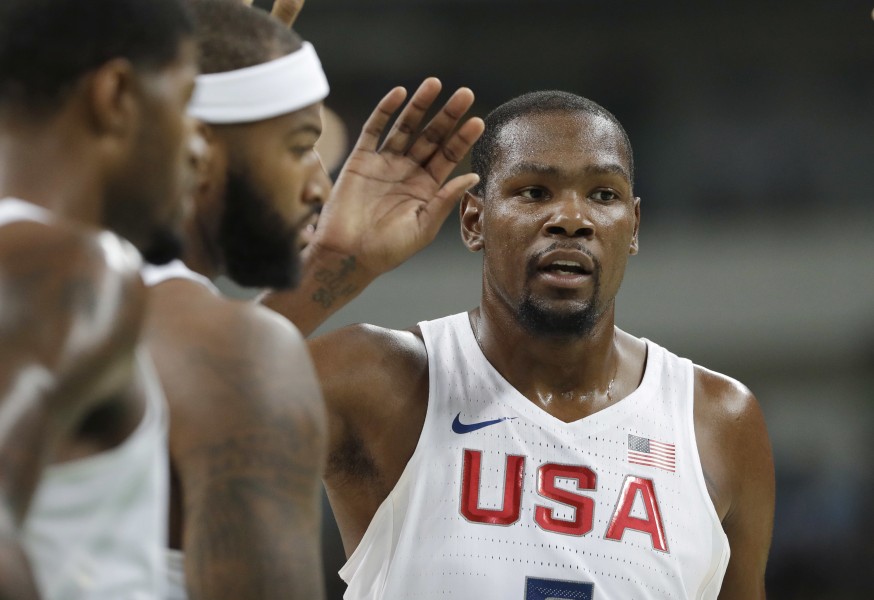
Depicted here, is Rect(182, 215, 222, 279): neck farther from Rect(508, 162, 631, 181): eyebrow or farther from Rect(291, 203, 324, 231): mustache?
Rect(508, 162, 631, 181): eyebrow

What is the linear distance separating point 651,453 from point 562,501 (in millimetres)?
339

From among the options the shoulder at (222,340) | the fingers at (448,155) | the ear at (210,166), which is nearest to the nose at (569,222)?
the fingers at (448,155)

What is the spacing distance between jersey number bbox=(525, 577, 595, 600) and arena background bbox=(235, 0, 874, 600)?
338 inches

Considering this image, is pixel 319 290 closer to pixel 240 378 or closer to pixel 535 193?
pixel 535 193

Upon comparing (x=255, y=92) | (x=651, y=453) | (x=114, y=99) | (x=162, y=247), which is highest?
(x=255, y=92)

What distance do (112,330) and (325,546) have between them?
10645 millimetres

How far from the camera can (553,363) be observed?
12.7 ft

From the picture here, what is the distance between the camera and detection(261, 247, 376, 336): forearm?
3307 mm

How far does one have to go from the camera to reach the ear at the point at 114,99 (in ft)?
5.57

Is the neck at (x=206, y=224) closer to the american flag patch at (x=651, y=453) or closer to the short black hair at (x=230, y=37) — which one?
the short black hair at (x=230, y=37)

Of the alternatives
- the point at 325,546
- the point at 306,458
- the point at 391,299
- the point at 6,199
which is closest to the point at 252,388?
the point at 306,458

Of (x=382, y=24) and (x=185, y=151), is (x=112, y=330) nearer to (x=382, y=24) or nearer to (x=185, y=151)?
(x=185, y=151)

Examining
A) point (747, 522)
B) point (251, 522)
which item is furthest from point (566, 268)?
point (251, 522)

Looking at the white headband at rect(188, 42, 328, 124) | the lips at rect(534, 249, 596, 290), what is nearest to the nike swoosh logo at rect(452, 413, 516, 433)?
the lips at rect(534, 249, 596, 290)
